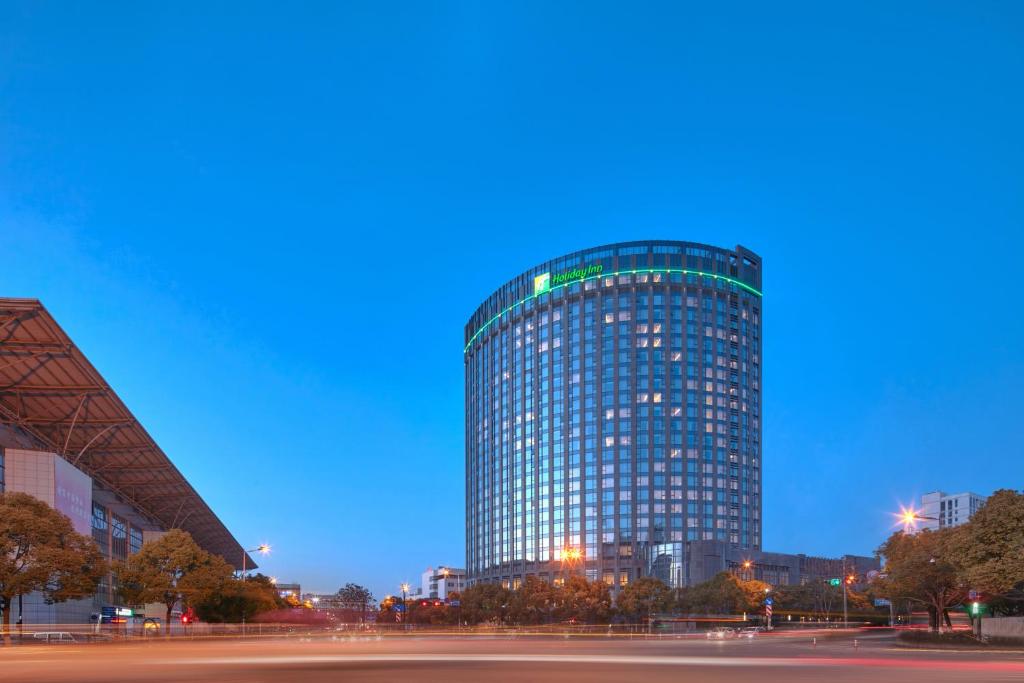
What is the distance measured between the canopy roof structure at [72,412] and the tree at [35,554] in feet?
31.9

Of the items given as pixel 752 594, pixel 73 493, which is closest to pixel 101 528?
pixel 73 493

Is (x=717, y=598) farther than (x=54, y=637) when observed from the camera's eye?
Yes

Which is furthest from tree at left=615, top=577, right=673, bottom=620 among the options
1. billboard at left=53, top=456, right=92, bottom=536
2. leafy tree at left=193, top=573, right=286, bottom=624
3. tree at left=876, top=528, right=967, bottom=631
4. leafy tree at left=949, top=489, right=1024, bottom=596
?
billboard at left=53, top=456, right=92, bottom=536

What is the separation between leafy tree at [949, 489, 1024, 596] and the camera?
55469mm

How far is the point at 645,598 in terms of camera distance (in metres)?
135

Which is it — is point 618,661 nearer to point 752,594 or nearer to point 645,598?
point 645,598

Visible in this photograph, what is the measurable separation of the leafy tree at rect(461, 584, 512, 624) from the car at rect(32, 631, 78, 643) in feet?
293

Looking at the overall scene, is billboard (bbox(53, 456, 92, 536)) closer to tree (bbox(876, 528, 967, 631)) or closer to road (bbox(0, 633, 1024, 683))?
road (bbox(0, 633, 1024, 683))

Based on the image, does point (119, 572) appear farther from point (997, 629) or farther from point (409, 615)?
point (409, 615)

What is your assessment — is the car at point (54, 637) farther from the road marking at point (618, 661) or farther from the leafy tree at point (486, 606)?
the leafy tree at point (486, 606)

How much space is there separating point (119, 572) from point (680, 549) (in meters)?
145

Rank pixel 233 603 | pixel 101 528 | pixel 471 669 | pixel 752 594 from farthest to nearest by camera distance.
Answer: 1. pixel 752 594
2. pixel 233 603
3. pixel 101 528
4. pixel 471 669

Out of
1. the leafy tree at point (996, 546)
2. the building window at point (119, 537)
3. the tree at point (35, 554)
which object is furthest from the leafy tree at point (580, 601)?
the tree at point (35, 554)

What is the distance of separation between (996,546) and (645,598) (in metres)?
82.6
